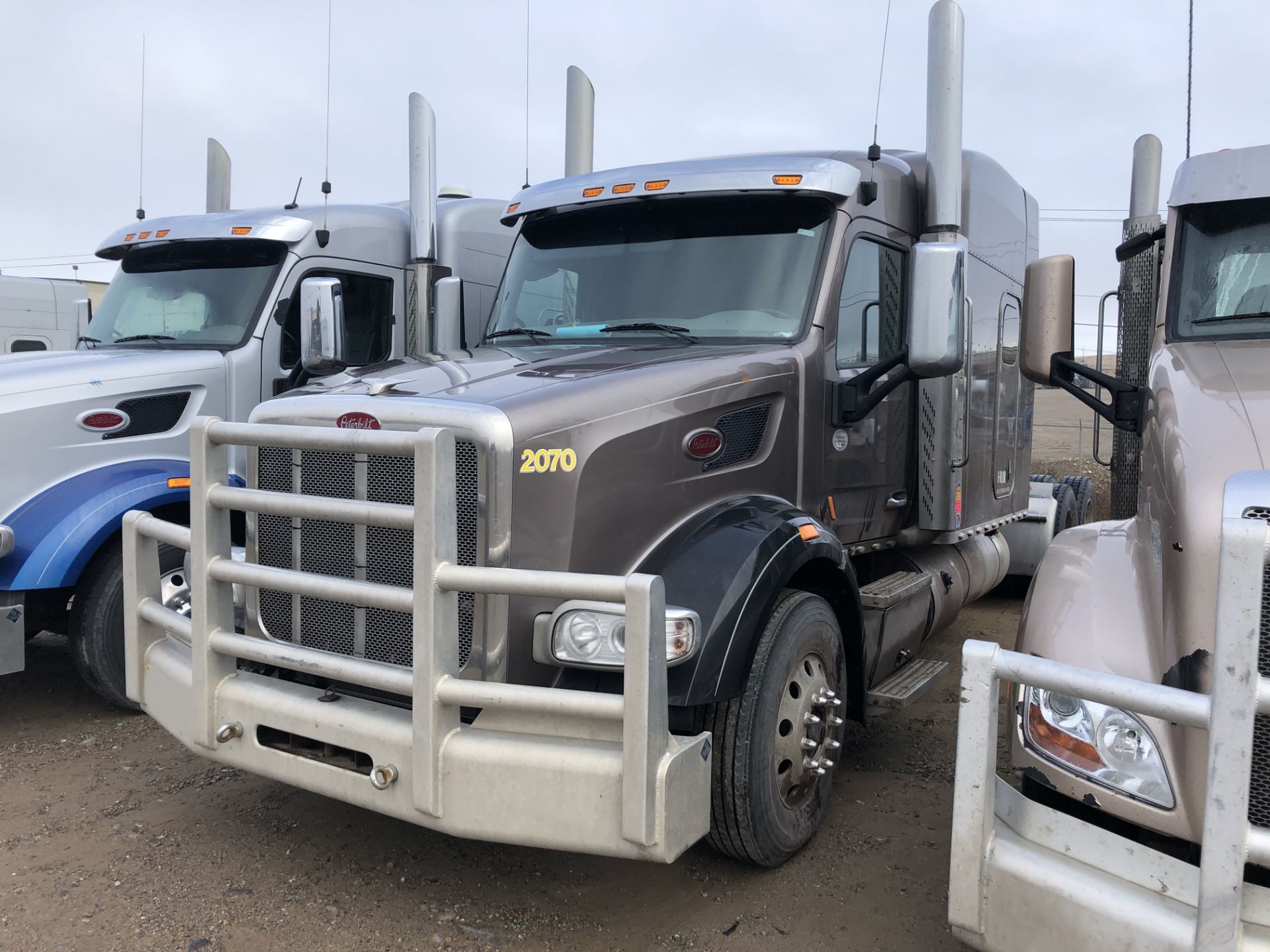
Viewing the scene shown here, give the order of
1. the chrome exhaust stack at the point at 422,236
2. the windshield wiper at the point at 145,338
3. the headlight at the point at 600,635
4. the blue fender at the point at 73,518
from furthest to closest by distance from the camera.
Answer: the chrome exhaust stack at the point at 422,236 < the windshield wiper at the point at 145,338 < the blue fender at the point at 73,518 < the headlight at the point at 600,635

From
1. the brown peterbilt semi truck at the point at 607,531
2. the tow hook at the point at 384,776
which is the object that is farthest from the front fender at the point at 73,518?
the tow hook at the point at 384,776

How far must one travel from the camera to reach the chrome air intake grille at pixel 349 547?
3.02 metres

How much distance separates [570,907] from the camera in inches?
132

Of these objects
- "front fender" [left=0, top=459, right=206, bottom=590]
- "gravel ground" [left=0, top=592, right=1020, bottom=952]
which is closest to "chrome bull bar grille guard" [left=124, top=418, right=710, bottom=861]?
"gravel ground" [left=0, top=592, right=1020, bottom=952]

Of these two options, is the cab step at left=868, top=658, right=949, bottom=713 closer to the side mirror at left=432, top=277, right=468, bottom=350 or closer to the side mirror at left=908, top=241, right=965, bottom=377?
the side mirror at left=908, top=241, right=965, bottom=377

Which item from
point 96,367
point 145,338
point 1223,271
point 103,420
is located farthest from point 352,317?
point 1223,271

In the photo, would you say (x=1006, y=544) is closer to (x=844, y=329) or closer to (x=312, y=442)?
(x=844, y=329)

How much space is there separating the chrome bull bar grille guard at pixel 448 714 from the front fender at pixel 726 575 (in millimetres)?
240

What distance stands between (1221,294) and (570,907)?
3.29 metres

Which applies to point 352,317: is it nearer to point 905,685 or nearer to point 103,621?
point 103,621

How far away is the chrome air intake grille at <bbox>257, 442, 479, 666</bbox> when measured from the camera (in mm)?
3023

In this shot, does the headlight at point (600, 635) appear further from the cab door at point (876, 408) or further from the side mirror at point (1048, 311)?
the side mirror at point (1048, 311)

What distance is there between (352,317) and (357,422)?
3637 mm

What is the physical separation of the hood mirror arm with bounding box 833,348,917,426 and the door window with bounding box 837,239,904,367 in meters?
0.12
